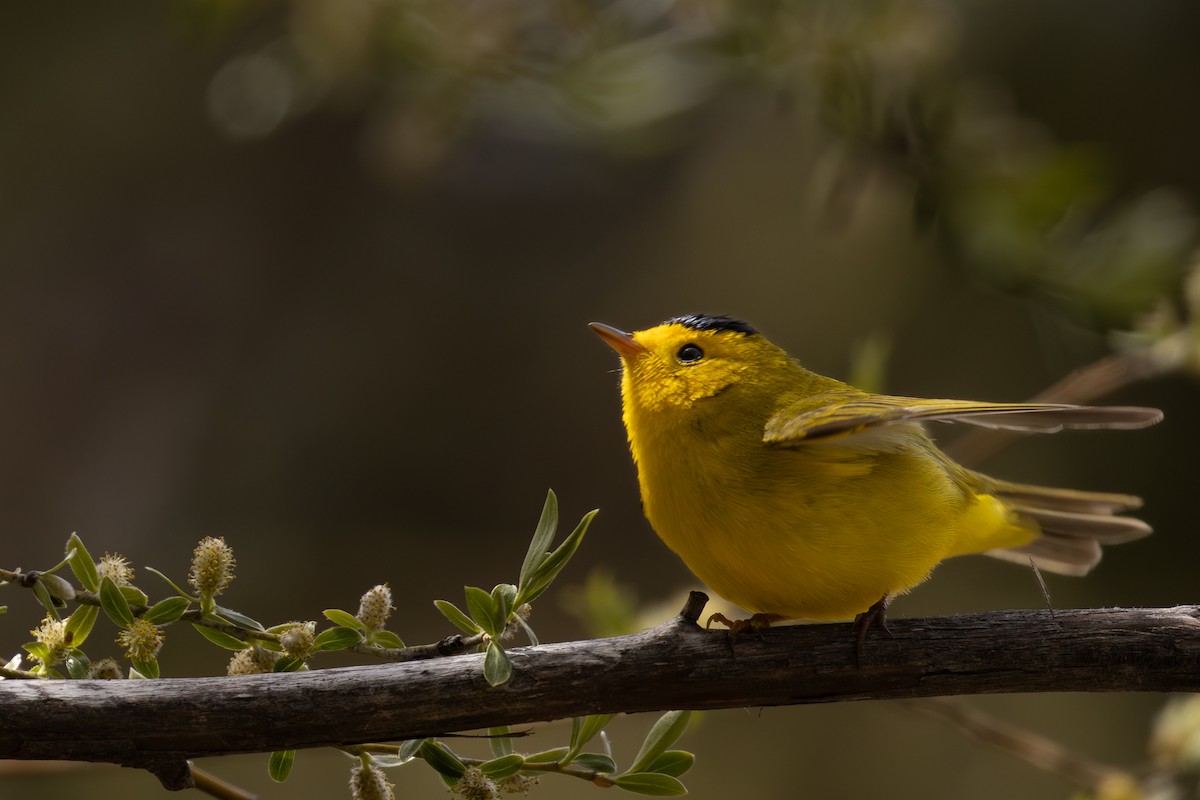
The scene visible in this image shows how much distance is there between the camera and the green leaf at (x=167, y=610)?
3.47 feet

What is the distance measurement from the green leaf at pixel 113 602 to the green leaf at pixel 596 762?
47 centimetres

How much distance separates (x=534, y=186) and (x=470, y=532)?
4.43 ft

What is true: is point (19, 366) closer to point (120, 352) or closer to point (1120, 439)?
point (120, 352)

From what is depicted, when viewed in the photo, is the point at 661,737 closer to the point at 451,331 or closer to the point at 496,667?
the point at 496,667

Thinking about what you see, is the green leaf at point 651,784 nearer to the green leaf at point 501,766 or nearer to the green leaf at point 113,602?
the green leaf at point 501,766

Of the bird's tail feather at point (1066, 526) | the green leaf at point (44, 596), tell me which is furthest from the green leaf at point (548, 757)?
the bird's tail feather at point (1066, 526)

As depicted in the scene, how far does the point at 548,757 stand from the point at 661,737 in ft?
0.50

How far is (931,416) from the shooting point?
1.41m

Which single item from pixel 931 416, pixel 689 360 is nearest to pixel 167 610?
pixel 931 416

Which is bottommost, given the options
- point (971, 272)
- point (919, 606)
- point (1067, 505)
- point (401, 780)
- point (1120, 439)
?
point (401, 780)

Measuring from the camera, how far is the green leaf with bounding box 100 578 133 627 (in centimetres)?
104

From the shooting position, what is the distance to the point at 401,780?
3.45 m

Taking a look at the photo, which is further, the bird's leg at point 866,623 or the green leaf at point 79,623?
the bird's leg at point 866,623

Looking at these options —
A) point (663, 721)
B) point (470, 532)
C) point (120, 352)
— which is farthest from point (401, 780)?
point (663, 721)
